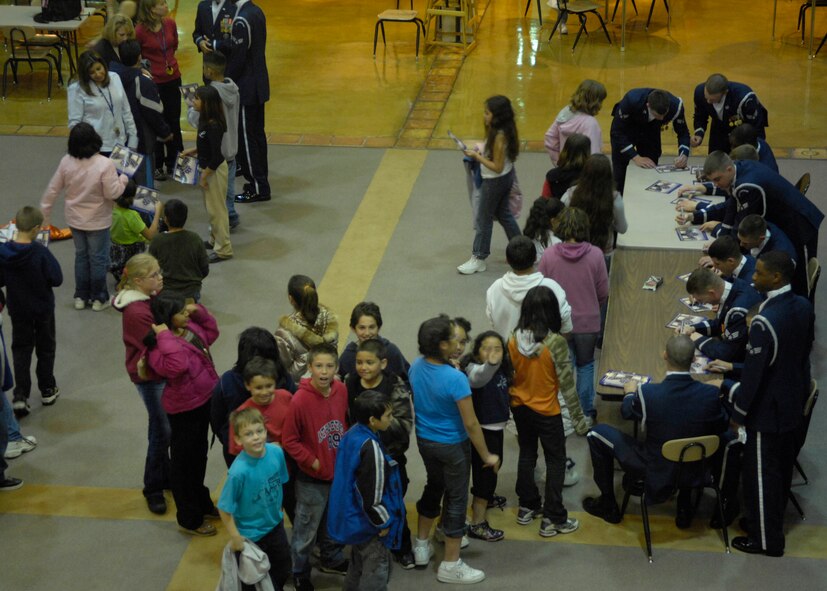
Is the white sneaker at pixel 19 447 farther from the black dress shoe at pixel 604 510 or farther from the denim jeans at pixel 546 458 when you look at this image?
the black dress shoe at pixel 604 510

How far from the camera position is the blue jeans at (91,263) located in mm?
7785

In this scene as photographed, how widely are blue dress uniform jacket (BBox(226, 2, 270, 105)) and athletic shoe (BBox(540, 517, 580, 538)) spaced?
17.2ft

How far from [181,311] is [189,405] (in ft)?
1.53

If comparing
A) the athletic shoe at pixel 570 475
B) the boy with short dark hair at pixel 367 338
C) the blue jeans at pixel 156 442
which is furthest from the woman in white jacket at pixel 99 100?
the athletic shoe at pixel 570 475

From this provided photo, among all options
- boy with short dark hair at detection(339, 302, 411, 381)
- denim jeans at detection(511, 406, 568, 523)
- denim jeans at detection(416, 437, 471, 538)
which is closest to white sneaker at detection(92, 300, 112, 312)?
boy with short dark hair at detection(339, 302, 411, 381)

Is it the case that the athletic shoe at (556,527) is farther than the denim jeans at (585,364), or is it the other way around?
the denim jeans at (585,364)

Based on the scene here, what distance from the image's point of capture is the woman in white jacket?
27.6 ft

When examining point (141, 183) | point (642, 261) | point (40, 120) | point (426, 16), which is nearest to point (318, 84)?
point (426, 16)

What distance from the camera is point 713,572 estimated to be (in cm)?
542

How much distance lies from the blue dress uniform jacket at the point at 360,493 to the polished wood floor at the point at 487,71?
6.49m

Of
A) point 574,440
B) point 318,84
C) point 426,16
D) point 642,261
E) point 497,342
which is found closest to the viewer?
point 497,342

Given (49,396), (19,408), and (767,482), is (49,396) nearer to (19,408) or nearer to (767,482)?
(19,408)

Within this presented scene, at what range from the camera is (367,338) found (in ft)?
17.6

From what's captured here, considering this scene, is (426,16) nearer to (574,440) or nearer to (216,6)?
(216,6)
